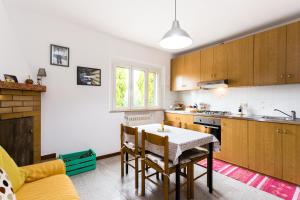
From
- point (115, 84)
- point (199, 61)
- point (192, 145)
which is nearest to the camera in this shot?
point (192, 145)

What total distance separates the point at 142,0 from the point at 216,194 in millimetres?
2596

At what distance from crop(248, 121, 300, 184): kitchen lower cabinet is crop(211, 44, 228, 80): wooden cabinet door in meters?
1.09

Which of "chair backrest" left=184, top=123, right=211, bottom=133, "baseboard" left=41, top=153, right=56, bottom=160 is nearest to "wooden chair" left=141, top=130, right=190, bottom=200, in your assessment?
"chair backrest" left=184, top=123, right=211, bottom=133

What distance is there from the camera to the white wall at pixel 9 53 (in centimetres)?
188

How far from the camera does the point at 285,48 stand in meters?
2.42

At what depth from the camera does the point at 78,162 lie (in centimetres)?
249

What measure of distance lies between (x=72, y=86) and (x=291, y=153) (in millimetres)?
3421

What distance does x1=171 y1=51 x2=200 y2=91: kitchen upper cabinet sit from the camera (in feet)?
12.1

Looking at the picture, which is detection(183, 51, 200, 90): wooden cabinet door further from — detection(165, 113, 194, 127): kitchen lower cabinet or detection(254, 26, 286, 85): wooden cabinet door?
detection(254, 26, 286, 85): wooden cabinet door

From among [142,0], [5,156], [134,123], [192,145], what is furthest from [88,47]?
[192,145]

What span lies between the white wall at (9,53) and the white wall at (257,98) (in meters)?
3.49

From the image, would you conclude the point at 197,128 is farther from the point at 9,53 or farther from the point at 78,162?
the point at 9,53

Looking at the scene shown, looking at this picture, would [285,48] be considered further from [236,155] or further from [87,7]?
[87,7]

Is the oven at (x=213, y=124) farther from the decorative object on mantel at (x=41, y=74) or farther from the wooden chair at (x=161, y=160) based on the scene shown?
the decorative object on mantel at (x=41, y=74)
